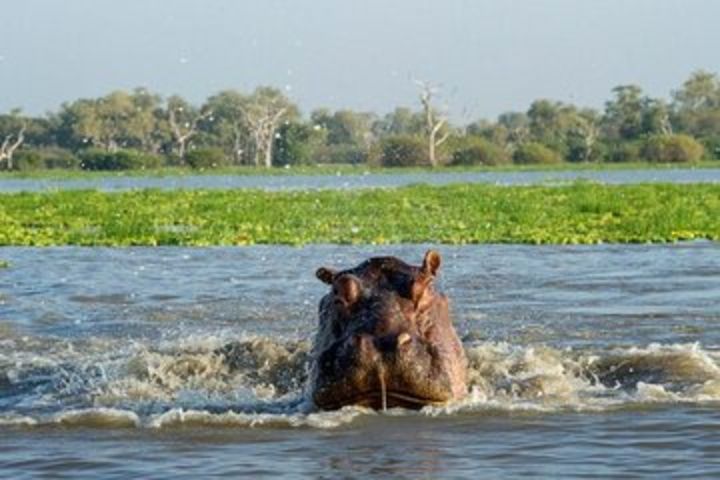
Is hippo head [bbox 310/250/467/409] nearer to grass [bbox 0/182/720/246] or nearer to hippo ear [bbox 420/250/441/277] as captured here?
hippo ear [bbox 420/250/441/277]

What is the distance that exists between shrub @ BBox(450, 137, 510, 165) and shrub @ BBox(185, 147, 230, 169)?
50.1 feet

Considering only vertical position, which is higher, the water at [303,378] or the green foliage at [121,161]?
the water at [303,378]

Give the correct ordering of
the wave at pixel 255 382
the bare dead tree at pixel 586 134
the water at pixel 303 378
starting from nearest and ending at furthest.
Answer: the water at pixel 303 378
the wave at pixel 255 382
the bare dead tree at pixel 586 134

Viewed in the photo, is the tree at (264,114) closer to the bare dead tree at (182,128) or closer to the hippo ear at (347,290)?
the bare dead tree at (182,128)

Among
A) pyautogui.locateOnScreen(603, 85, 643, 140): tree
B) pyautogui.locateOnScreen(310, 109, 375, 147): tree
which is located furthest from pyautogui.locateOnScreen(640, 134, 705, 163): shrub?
pyautogui.locateOnScreen(310, 109, 375, 147): tree

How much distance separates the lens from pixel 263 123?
348 ft

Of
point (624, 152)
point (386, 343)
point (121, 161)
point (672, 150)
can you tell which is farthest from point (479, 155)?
point (386, 343)

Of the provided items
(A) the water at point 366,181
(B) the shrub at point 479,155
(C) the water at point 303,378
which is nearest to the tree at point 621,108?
(B) the shrub at point 479,155

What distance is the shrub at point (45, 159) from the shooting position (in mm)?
108312

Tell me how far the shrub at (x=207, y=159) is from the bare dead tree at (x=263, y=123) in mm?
2802

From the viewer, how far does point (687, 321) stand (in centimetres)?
1394

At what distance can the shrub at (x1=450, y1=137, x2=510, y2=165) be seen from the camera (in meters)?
106

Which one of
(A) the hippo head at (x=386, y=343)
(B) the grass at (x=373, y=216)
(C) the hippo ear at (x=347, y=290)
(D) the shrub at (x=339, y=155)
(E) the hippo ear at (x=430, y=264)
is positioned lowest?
(D) the shrub at (x=339, y=155)

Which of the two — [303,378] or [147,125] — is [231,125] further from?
[303,378]
